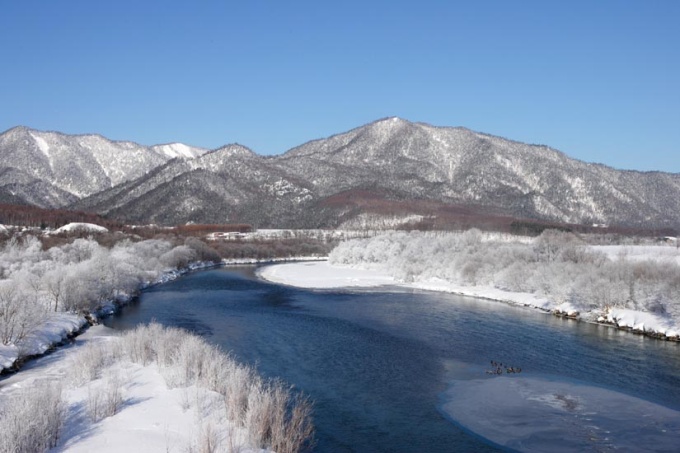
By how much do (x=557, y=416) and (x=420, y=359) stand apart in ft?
31.1

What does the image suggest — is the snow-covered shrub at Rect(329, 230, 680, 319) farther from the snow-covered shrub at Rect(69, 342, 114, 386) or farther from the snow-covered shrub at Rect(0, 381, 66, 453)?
the snow-covered shrub at Rect(0, 381, 66, 453)

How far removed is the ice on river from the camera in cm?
1769

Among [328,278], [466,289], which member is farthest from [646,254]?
[328,278]

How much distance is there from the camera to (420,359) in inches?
1134

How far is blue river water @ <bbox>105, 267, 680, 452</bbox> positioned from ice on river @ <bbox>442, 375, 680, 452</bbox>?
97mm

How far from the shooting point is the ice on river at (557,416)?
1769 cm

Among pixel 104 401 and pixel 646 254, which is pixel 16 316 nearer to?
pixel 104 401

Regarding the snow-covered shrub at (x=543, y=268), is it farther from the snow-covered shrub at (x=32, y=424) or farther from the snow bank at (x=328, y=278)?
the snow-covered shrub at (x=32, y=424)

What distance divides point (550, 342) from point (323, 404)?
19.6 meters

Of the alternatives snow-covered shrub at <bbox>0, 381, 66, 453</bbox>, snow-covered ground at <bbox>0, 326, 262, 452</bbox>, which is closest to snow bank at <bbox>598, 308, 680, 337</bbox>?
snow-covered ground at <bbox>0, 326, 262, 452</bbox>

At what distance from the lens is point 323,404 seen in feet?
68.6

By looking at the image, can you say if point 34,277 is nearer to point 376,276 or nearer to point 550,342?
point 550,342

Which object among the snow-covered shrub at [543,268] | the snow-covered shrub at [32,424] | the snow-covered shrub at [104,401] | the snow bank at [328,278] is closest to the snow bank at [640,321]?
the snow-covered shrub at [543,268]

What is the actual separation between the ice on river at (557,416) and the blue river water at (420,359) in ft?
0.32
